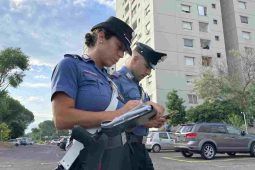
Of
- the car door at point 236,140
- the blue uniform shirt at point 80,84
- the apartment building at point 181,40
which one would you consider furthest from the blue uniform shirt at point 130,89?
the apartment building at point 181,40

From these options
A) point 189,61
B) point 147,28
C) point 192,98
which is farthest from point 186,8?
point 192,98

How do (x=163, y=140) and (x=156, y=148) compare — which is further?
(x=163, y=140)

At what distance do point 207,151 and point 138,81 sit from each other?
37.2 feet

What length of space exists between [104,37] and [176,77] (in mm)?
37316

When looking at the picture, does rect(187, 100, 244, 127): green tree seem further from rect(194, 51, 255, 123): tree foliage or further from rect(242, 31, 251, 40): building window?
rect(242, 31, 251, 40): building window

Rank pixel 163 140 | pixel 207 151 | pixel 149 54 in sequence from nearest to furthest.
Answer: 1. pixel 149 54
2. pixel 207 151
3. pixel 163 140

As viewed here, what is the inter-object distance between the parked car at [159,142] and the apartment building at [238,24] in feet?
75.7

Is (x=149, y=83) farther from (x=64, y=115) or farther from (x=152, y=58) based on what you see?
(x=64, y=115)

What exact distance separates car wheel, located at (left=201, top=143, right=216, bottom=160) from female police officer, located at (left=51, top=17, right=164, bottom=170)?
509 inches

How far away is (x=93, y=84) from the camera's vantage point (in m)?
2.10

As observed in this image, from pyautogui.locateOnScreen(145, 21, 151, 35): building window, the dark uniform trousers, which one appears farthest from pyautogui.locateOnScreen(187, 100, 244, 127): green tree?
the dark uniform trousers

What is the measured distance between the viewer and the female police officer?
6.22 ft

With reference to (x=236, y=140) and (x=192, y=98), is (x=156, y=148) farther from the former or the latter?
(x=192, y=98)

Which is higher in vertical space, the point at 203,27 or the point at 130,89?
the point at 203,27
